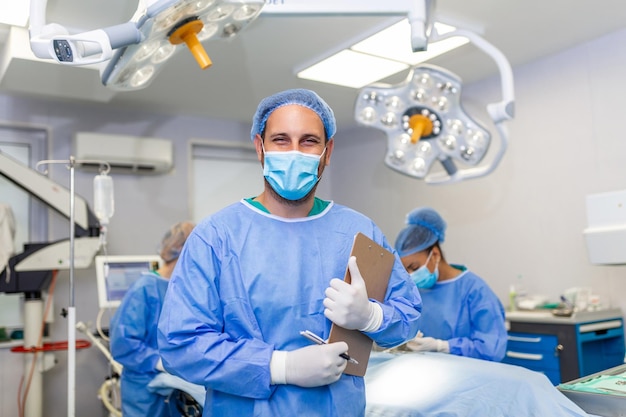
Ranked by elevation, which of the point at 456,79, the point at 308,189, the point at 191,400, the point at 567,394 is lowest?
the point at 191,400

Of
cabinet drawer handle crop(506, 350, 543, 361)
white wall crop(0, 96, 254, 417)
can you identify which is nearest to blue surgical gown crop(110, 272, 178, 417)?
white wall crop(0, 96, 254, 417)

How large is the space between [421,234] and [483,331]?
1.68 feet

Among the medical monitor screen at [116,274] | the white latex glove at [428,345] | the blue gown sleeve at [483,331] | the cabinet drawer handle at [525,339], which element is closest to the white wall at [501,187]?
the cabinet drawer handle at [525,339]

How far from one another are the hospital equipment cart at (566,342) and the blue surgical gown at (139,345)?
2049 mm

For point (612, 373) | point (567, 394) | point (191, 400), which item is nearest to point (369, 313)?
point (567, 394)

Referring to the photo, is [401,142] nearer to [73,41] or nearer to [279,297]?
[279,297]

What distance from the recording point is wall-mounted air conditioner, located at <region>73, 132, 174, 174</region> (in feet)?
14.0

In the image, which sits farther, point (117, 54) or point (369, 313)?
point (117, 54)

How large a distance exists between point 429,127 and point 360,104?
11.9 inches

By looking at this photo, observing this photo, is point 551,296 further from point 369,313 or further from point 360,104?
point 369,313

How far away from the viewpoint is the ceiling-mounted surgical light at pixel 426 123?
2252mm

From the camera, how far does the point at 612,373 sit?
5.96ft

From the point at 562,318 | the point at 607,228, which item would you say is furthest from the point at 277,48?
the point at 562,318

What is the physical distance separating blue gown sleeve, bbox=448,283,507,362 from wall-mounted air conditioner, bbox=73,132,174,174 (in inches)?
116
